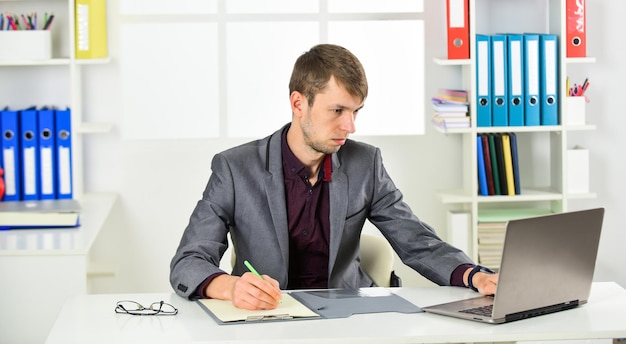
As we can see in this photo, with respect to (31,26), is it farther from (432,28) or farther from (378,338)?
(378,338)

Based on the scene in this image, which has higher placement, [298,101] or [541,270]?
[298,101]

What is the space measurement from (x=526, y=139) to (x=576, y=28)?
1.97 ft

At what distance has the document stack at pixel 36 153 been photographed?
4.39 m

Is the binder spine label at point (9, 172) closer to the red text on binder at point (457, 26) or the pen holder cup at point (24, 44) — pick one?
the pen holder cup at point (24, 44)

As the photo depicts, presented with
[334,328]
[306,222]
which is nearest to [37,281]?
[306,222]

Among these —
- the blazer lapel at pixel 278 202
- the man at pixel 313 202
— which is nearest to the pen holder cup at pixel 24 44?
the man at pixel 313 202

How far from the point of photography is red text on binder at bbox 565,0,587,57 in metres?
4.49

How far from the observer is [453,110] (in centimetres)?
450

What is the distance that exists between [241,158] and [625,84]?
2441 millimetres

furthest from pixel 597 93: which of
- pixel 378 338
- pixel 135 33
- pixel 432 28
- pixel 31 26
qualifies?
pixel 378 338

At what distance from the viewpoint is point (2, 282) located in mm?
3572

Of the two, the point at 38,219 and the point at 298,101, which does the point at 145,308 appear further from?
the point at 38,219

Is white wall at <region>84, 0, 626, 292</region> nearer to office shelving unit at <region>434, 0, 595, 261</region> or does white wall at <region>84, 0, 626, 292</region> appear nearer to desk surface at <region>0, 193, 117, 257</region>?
office shelving unit at <region>434, 0, 595, 261</region>

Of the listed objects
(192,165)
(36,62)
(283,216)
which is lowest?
(283,216)
